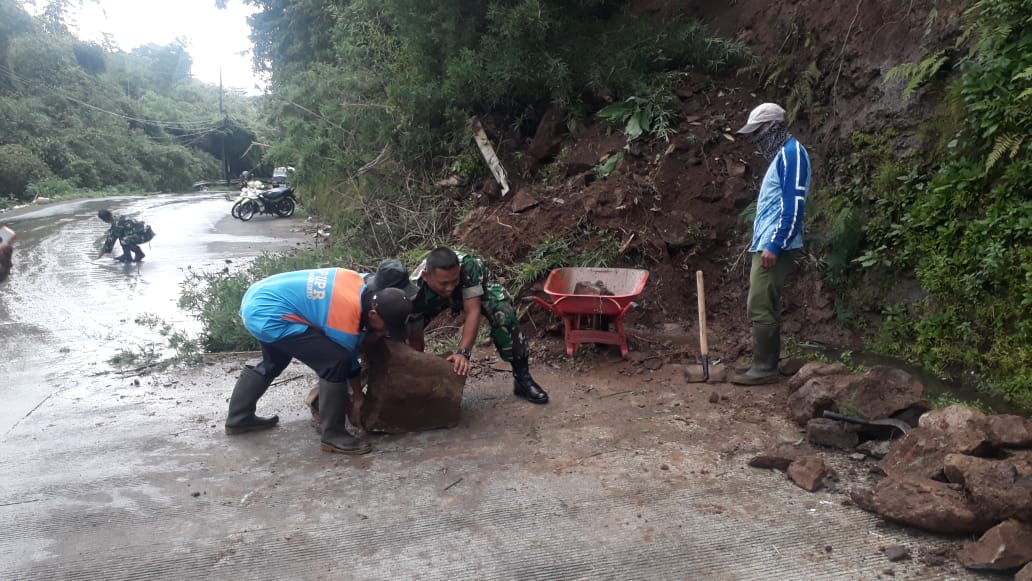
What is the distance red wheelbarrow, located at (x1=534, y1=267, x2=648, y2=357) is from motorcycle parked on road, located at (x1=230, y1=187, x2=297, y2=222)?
16.8 m

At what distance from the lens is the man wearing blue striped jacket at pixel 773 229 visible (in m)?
4.54

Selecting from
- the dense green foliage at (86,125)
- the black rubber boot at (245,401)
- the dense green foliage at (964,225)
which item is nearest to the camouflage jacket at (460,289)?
the black rubber boot at (245,401)

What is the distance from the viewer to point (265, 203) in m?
21.2

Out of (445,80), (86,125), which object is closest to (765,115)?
(445,80)

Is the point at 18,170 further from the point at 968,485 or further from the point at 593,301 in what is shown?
the point at 968,485

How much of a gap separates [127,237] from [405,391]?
34.6ft

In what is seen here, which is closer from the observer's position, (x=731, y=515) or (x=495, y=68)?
(x=731, y=515)

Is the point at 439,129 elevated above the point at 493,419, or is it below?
above

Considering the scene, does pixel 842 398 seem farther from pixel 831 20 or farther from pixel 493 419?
pixel 831 20

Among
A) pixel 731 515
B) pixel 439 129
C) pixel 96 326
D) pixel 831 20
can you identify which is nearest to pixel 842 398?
pixel 731 515

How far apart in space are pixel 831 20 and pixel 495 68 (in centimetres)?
362

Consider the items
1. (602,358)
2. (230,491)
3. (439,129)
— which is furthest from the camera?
(439,129)

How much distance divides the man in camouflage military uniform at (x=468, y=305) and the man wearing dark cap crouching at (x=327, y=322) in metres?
0.35

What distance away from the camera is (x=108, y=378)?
233 inches
